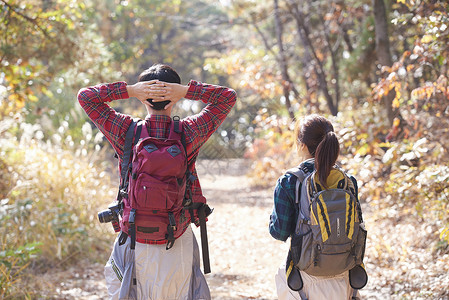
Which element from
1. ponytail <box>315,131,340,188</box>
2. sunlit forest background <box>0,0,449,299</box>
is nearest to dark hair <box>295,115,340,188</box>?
ponytail <box>315,131,340,188</box>

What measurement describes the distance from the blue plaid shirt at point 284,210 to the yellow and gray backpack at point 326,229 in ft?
0.11

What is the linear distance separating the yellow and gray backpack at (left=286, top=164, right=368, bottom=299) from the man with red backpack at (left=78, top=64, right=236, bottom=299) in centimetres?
52

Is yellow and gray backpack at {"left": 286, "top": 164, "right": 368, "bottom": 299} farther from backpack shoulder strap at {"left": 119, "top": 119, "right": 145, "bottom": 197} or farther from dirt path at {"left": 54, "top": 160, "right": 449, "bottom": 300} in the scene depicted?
dirt path at {"left": 54, "top": 160, "right": 449, "bottom": 300}

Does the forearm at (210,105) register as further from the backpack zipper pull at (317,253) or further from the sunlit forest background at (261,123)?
the sunlit forest background at (261,123)

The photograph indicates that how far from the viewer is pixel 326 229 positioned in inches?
87.4

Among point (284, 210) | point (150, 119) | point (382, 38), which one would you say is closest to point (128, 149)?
point (150, 119)

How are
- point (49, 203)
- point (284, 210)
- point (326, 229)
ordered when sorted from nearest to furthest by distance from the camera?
point (326, 229) → point (284, 210) → point (49, 203)

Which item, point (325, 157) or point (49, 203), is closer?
point (325, 157)

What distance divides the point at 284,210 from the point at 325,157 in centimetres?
32

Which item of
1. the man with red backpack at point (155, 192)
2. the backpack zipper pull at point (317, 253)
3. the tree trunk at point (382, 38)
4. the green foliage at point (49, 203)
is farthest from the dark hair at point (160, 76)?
the tree trunk at point (382, 38)

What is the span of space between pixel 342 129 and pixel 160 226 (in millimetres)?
4542

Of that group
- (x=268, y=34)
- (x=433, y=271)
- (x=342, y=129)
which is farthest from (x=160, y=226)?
(x=268, y=34)

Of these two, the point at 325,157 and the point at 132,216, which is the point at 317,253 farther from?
the point at 132,216

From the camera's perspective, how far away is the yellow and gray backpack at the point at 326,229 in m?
2.23
